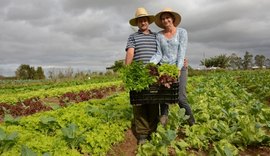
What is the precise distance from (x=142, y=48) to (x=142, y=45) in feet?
0.17

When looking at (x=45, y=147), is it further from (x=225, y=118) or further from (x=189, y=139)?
Answer: (x=225, y=118)

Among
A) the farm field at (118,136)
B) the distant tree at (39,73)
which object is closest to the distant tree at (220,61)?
the distant tree at (39,73)

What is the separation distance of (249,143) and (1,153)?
383 cm

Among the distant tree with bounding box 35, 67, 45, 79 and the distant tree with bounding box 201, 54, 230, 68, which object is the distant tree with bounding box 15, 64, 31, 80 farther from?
the distant tree with bounding box 201, 54, 230, 68

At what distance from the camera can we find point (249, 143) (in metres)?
6.10

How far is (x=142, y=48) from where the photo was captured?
6090 mm

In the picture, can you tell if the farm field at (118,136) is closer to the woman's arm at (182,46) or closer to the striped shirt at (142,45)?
the woman's arm at (182,46)

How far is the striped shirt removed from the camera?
6.07m

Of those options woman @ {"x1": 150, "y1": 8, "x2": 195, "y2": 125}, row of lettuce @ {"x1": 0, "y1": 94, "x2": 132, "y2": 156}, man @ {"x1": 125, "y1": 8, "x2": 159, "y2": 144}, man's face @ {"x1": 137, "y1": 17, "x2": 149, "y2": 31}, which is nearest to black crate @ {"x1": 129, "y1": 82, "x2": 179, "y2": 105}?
woman @ {"x1": 150, "y1": 8, "x2": 195, "y2": 125}

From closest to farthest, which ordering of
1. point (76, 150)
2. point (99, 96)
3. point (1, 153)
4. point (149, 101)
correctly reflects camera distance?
point (1, 153) → point (76, 150) → point (149, 101) → point (99, 96)

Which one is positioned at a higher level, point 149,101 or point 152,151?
point 149,101

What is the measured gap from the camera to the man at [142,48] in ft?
19.9

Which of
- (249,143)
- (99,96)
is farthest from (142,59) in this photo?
(99,96)

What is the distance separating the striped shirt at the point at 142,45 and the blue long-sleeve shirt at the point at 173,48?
5.9 inches
